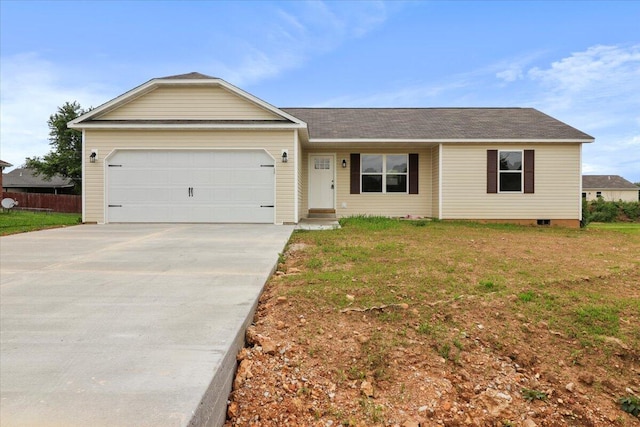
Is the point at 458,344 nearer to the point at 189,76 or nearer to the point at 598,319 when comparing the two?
the point at 598,319

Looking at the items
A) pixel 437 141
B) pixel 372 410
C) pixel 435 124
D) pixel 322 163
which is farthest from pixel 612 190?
pixel 372 410

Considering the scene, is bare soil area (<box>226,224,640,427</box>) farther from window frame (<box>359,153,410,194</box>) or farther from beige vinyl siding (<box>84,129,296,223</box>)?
window frame (<box>359,153,410,194</box>)

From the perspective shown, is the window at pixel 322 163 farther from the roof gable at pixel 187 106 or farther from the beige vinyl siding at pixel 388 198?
the roof gable at pixel 187 106

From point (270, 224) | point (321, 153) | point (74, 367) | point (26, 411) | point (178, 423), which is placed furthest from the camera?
point (321, 153)

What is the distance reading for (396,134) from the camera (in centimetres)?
1212

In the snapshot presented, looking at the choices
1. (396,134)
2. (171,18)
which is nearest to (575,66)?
(396,134)

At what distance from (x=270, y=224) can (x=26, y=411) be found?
8.57 m

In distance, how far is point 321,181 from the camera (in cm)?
1305

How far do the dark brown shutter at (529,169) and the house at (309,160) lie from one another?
0.03 metres

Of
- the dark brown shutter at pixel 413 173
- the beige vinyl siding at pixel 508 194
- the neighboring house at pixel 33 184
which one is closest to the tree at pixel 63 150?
the neighboring house at pixel 33 184

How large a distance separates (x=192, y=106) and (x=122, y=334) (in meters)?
9.07

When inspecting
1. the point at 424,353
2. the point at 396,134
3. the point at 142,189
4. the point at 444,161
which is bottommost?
the point at 424,353

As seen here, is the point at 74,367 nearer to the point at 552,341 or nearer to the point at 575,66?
the point at 552,341

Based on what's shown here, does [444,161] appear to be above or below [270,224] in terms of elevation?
above
